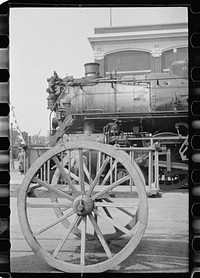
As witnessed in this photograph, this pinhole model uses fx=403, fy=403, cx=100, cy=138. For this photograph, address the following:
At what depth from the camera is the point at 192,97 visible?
7.14 ft

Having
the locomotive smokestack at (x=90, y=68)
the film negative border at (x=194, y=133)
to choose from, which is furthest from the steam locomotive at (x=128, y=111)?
the film negative border at (x=194, y=133)

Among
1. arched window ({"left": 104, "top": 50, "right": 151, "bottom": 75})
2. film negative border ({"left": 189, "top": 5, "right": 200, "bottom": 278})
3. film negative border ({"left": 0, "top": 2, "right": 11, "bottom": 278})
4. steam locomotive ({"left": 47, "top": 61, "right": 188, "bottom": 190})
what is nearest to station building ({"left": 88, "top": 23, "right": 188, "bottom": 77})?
arched window ({"left": 104, "top": 50, "right": 151, "bottom": 75})

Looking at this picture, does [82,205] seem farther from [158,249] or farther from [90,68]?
[90,68]

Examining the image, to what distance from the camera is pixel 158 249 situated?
114 inches

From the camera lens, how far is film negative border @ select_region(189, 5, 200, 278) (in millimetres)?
2160

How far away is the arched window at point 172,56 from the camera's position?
2.37m

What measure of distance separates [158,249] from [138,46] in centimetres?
144

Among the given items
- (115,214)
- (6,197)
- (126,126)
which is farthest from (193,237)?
(126,126)

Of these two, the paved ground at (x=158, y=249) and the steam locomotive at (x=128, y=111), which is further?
the steam locomotive at (x=128, y=111)

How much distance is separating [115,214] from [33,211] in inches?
39.7

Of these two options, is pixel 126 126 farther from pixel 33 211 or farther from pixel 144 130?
pixel 33 211

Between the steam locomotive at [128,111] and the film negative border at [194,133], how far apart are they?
1573 millimetres

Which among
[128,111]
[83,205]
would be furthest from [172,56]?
[128,111]

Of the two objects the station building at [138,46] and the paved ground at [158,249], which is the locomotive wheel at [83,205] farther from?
the station building at [138,46]
